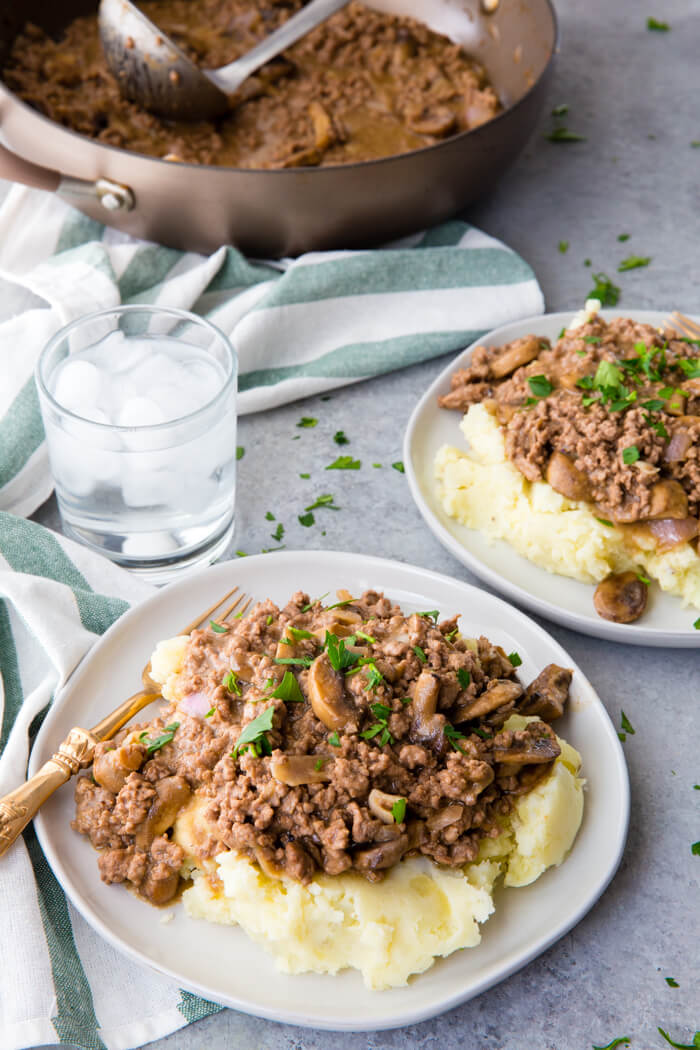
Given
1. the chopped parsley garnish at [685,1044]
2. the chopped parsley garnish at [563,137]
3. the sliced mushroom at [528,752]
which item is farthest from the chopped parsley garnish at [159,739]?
the chopped parsley garnish at [563,137]

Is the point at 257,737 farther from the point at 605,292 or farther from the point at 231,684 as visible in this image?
the point at 605,292

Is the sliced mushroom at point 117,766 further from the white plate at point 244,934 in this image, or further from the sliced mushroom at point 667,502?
the sliced mushroom at point 667,502

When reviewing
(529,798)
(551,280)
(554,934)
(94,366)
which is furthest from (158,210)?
(554,934)

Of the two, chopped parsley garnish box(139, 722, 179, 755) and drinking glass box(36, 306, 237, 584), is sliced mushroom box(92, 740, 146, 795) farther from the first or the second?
drinking glass box(36, 306, 237, 584)

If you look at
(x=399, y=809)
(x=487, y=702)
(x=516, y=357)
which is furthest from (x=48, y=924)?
(x=516, y=357)

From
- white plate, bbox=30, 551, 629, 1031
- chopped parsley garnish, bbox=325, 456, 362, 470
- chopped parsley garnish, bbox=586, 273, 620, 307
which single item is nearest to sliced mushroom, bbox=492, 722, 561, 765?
white plate, bbox=30, 551, 629, 1031

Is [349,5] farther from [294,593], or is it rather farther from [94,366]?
[294,593]
